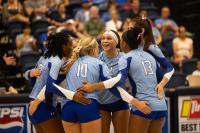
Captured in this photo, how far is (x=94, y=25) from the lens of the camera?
13.5 meters

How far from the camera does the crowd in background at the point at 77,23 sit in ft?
40.8

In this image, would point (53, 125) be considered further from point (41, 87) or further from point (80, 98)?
point (80, 98)

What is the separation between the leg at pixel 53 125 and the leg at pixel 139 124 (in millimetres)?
936

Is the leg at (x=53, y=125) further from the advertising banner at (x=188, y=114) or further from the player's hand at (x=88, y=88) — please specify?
the advertising banner at (x=188, y=114)

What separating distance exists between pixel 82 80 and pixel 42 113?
78 centimetres

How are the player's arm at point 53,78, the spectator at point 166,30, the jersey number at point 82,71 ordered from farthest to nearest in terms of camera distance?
the spectator at point 166,30
the player's arm at point 53,78
the jersey number at point 82,71

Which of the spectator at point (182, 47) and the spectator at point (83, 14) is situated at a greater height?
the spectator at point (83, 14)

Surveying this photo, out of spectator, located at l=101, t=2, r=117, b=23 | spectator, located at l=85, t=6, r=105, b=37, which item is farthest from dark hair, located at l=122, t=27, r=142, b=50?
spectator, located at l=101, t=2, r=117, b=23

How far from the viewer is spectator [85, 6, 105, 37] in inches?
529

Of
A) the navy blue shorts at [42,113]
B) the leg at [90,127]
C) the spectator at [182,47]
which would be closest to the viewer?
the leg at [90,127]

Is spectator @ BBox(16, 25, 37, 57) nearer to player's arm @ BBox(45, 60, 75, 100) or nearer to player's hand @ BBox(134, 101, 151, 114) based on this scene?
player's arm @ BBox(45, 60, 75, 100)

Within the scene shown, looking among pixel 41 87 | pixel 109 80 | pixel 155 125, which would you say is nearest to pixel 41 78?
pixel 41 87

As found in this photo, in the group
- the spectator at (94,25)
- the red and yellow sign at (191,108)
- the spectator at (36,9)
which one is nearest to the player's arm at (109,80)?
the red and yellow sign at (191,108)

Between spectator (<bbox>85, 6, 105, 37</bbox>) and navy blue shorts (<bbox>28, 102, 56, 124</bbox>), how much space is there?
276 inches
